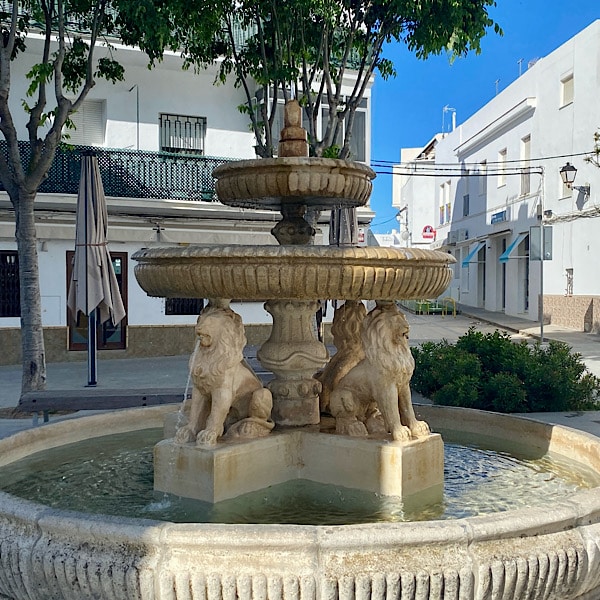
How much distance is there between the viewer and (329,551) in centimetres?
259

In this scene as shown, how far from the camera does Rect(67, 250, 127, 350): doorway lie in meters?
15.1

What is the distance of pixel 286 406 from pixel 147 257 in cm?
141

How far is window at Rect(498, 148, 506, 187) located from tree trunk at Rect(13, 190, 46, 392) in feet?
73.1

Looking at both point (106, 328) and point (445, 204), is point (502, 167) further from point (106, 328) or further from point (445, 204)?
point (106, 328)

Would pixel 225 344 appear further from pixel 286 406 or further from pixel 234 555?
pixel 234 555

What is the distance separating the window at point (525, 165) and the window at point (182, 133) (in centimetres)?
1272

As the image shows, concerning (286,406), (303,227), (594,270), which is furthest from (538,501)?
(594,270)

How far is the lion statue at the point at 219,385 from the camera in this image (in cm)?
417

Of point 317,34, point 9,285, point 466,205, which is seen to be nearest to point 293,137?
point 317,34

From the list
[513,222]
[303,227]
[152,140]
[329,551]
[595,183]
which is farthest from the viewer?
[513,222]

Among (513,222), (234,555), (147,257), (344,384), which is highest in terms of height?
(513,222)

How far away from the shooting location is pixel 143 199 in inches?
624

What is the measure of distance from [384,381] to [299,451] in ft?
2.45

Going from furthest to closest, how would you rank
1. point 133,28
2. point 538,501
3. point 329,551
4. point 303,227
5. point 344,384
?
point 133,28
point 303,227
point 344,384
point 538,501
point 329,551
